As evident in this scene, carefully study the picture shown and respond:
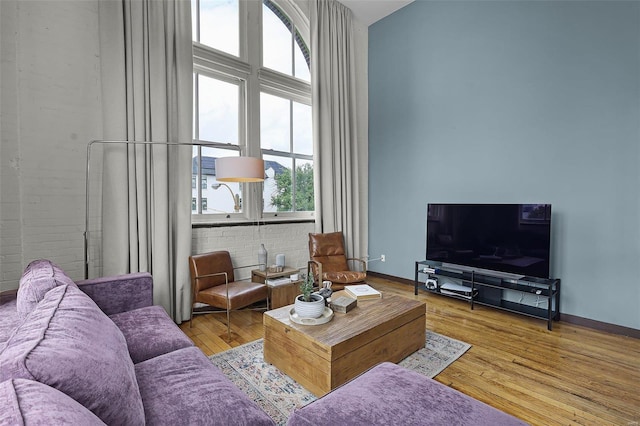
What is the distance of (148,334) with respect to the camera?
6.31ft

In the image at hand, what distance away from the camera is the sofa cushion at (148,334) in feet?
5.79

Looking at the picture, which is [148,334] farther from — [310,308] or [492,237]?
[492,237]

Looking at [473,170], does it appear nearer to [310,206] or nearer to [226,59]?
[310,206]

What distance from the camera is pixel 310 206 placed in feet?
15.9

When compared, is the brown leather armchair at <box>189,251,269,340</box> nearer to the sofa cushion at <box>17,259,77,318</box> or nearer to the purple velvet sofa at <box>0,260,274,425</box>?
the purple velvet sofa at <box>0,260,274,425</box>

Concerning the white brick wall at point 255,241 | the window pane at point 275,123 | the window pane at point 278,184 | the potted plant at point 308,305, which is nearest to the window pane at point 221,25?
the window pane at point 275,123

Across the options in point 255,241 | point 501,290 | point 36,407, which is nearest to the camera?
point 36,407

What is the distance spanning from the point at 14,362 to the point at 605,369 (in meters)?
3.42

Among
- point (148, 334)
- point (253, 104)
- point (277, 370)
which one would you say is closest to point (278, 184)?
point (253, 104)

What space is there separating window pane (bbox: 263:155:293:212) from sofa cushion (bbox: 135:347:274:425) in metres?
2.92

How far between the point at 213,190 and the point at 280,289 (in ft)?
4.74

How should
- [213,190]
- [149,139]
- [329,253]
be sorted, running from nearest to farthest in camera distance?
[149,139] → [213,190] → [329,253]

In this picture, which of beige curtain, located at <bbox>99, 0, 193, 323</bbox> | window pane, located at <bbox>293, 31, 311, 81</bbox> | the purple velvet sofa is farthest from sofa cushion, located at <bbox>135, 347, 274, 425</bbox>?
window pane, located at <bbox>293, 31, 311, 81</bbox>

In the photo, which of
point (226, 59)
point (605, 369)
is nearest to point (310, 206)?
point (226, 59)
